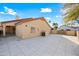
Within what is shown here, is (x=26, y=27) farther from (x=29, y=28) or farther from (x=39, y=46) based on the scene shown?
(x=39, y=46)

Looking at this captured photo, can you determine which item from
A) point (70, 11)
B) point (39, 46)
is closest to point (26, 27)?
point (39, 46)

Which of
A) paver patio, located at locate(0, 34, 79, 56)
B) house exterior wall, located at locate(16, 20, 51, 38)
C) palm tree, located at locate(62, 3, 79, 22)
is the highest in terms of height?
palm tree, located at locate(62, 3, 79, 22)

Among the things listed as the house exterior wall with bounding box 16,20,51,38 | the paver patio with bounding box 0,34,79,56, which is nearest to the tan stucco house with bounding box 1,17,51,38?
the house exterior wall with bounding box 16,20,51,38

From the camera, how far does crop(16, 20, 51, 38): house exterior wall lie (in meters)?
4.02

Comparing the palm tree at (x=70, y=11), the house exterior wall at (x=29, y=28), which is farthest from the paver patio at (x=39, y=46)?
the palm tree at (x=70, y=11)

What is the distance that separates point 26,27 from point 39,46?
0.53 meters

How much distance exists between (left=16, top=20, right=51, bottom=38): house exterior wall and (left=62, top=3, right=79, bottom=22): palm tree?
1.66 ft

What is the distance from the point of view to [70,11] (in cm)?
396

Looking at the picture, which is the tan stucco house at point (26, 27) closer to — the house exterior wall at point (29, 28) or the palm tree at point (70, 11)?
the house exterior wall at point (29, 28)

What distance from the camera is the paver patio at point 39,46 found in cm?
390

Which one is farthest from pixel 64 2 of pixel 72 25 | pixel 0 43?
pixel 0 43

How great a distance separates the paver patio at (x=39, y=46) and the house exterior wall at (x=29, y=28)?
116 mm

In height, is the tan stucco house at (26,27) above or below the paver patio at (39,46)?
above

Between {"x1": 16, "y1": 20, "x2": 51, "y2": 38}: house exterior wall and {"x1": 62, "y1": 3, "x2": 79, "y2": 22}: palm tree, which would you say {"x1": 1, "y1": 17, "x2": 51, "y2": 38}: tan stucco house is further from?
{"x1": 62, "y1": 3, "x2": 79, "y2": 22}: palm tree
